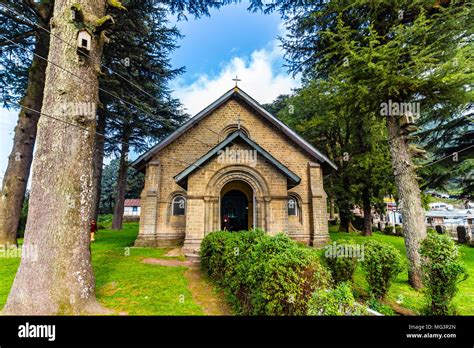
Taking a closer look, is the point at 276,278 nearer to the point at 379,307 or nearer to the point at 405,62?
the point at 379,307

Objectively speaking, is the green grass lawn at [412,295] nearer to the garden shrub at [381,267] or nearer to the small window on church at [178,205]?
the garden shrub at [381,267]

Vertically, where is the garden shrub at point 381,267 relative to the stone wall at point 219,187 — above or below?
below

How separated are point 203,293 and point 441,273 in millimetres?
5896

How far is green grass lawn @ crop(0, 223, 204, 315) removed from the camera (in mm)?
5411

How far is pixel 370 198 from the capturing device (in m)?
21.9

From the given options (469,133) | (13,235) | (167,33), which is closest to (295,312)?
(13,235)

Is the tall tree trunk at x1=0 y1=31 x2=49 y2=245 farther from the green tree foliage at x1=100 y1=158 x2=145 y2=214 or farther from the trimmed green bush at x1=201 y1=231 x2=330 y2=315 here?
the green tree foliage at x1=100 y1=158 x2=145 y2=214

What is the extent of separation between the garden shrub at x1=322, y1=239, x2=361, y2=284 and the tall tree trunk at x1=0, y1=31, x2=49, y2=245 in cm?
1428

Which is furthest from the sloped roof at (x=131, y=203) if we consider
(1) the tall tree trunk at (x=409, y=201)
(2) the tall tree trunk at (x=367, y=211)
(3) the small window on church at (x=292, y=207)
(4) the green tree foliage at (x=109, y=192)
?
(1) the tall tree trunk at (x=409, y=201)

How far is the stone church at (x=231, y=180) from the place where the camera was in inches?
472

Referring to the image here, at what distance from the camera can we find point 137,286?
6.77 meters

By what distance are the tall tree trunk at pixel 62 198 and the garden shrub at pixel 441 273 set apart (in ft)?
24.4

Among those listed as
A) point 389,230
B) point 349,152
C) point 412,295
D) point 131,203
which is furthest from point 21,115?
point 131,203

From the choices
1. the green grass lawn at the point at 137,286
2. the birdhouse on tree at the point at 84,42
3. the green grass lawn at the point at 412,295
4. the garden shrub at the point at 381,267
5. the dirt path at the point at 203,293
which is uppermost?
the birdhouse on tree at the point at 84,42
